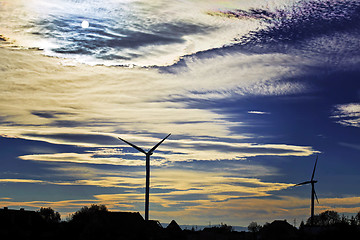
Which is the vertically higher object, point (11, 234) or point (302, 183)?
point (302, 183)

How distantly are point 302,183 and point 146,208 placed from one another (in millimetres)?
61050

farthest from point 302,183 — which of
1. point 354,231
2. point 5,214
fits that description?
point 5,214

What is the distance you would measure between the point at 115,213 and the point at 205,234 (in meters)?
27.3

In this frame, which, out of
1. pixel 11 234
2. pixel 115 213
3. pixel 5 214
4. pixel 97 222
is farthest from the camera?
pixel 115 213

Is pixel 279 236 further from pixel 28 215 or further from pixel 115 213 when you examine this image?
pixel 28 215

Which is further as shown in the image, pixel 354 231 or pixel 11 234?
pixel 354 231

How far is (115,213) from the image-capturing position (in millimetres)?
149125

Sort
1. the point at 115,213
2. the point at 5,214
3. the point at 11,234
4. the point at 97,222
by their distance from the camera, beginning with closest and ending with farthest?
the point at 11,234, the point at 97,222, the point at 5,214, the point at 115,213

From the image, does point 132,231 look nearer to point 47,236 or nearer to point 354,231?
point 47,236

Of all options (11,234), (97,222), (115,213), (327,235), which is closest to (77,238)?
(97,222)

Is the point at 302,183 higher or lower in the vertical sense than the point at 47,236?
higher

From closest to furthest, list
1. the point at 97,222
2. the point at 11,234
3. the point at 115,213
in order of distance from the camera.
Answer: the point at 11,234 → the point at 97,222 → the point at 115,213

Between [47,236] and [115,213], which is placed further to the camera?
[115,213]

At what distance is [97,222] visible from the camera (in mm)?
106750
